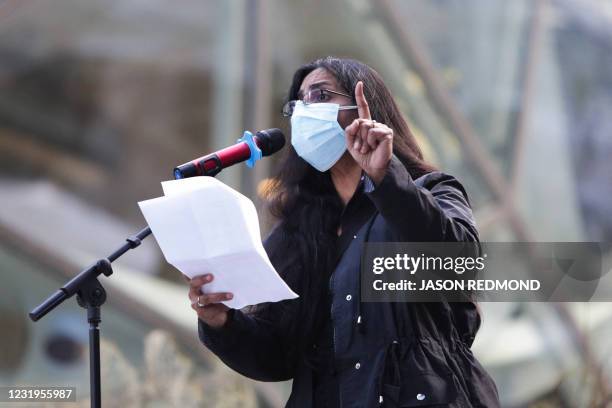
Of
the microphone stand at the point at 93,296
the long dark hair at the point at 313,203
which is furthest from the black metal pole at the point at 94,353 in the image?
the long dark hair at the point at 313,203

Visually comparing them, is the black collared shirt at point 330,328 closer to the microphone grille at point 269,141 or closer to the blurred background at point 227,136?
the microphone grille at point 269,141

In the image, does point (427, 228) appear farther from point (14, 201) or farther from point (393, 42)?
point (393, 42)

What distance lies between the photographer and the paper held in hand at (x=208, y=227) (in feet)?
8.49

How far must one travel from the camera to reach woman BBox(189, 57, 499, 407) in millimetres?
2574

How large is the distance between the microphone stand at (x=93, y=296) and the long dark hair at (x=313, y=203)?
484mm

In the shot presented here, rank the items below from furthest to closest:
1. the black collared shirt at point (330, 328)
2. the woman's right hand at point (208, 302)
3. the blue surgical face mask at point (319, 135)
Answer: the blue surgical face mask at point (319, 135) → the black collared shirt at point (330, 328) → the woman's right hand at point (208, 302)

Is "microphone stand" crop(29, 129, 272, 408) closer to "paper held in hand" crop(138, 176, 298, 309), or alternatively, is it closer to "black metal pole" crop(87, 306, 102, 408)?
"black metal pole" crop(87, 306, 102, 408)

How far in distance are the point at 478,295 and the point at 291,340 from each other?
1.83 feet

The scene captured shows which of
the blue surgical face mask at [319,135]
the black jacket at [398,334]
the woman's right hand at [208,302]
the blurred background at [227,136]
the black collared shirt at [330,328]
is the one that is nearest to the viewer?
the black jacket at [398,334]

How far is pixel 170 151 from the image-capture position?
6535mm

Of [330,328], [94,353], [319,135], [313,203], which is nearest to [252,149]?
[319,135]

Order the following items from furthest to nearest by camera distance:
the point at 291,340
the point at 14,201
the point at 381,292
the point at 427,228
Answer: the point at 14,201, the point at 291,340, the point at 381,292, the point at 427,228

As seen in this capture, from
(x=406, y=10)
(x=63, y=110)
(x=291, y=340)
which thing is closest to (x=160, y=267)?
(x=63, y=110)

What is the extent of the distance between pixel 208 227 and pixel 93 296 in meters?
0.44
